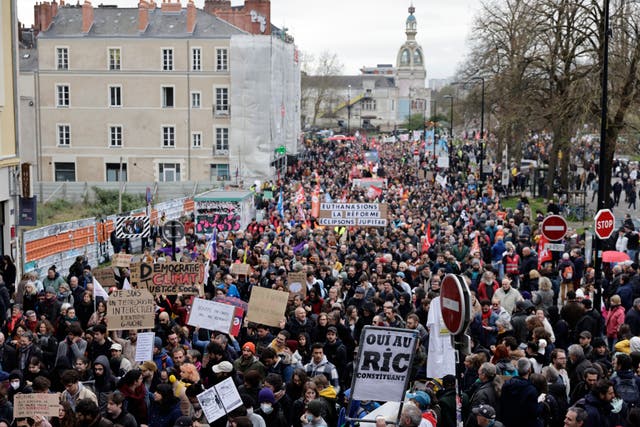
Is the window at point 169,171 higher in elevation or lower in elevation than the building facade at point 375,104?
lower

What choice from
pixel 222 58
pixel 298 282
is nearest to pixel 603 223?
pixel 298 282

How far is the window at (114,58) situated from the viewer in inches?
2532

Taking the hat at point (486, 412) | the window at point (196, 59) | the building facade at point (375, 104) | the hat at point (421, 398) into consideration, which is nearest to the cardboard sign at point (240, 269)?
the hat at point (421, 398)

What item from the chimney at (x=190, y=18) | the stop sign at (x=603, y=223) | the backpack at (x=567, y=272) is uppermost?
the chimney at (x=190, y=18)

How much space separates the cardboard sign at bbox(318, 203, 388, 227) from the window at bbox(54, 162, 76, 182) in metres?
42.4

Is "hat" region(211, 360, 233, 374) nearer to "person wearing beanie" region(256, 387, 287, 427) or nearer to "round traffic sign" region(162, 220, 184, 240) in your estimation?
"person wearing beanie" region(256, 387, 287, 427)

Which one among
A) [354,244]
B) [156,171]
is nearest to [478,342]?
[354,244]

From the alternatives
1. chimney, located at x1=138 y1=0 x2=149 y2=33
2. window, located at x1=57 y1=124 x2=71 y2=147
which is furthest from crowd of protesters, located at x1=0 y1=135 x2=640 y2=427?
window, located at x1=57 y1=124 x2=71 y2=147

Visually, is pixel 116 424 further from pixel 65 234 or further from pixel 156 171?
pixel 156 171

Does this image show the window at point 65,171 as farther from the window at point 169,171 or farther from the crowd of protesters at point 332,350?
the crowd of protesters at point 332,350

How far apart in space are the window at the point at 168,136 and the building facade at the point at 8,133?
3934 centimetres

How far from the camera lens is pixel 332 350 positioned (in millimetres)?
12586

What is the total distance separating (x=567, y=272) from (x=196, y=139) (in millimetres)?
47478

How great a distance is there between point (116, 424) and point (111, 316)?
13.2ft
